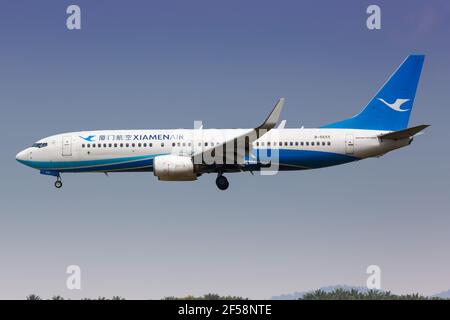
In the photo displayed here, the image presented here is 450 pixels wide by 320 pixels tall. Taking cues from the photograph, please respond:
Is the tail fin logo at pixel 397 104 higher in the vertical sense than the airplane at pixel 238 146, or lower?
higher

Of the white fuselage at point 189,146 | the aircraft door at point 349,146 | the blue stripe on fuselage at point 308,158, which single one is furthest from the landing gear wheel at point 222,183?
the aircraft door at point 349,146

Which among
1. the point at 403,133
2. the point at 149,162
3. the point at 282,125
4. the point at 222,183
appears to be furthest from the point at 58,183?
the point at 403,133

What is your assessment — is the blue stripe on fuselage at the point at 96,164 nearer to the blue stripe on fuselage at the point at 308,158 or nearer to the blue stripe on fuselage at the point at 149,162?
the blue stripe on fuselage at the point at 149,162

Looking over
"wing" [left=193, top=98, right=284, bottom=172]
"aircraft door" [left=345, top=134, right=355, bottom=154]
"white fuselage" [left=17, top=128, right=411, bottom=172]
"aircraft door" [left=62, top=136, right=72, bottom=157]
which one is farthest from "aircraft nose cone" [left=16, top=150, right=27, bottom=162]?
"aircraft door" [left=345, top=134, right=355, bottom=154]

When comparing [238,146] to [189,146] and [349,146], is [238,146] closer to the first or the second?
[189,146]

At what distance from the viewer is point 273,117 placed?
38.2m

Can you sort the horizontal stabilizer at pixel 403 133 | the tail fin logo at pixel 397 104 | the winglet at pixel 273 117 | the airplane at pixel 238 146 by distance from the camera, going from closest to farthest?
the winglet at pixel 273 117, the horizontal stabilizer at pixel 403 133, the airplane at pixel 238 146, the tail fin logo at pixel 397 104

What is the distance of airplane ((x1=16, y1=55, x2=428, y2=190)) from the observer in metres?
42.2

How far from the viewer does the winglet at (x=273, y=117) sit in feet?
124

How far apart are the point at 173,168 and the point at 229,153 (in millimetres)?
3595

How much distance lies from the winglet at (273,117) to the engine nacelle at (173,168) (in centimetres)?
527

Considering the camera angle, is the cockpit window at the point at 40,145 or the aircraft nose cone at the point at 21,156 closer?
the cockpit window at the point at 40,145
